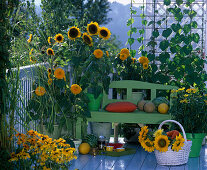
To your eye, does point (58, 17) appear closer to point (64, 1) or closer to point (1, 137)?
point (64, 1)

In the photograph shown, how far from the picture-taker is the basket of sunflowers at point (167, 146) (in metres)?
3.49

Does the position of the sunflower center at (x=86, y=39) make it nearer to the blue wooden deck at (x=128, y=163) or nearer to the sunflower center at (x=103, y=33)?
the sunflower center at (x=103, y=33)

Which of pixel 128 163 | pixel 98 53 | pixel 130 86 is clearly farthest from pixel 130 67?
pixel 128 163

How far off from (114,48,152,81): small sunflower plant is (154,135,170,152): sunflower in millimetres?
1253

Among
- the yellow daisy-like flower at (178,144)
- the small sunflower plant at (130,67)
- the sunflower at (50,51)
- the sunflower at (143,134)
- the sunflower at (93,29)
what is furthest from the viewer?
the small sunflower plant at (130,67)

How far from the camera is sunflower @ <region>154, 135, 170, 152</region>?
3.49 meters

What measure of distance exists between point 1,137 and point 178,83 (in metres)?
2.73

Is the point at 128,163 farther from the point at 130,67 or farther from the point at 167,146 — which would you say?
the point at 130,67

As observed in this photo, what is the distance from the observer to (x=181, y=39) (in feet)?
15.8

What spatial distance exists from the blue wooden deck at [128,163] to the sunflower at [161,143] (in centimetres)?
19

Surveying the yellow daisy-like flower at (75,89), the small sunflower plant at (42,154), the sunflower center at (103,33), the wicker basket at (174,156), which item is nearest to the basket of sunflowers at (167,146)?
the wicker basket at (174,156)

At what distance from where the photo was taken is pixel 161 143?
11.5 ft

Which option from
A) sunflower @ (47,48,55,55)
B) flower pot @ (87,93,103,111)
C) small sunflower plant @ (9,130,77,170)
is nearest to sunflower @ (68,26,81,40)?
sunflower @ (47,48,55,55)

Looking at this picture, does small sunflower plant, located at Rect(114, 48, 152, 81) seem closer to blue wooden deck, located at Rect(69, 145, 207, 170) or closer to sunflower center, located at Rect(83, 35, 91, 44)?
sunflower center, located at Rect(83, 35, 91, 44)
